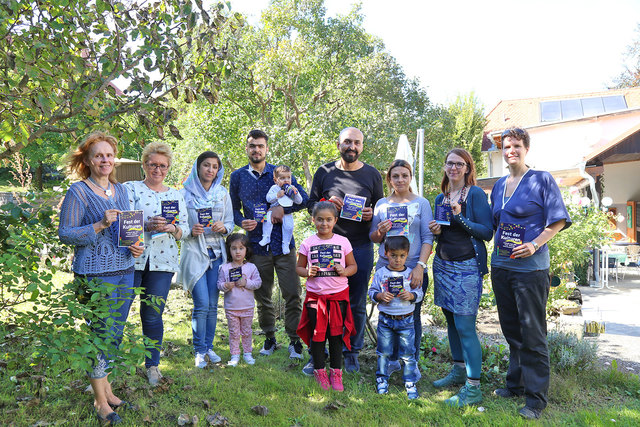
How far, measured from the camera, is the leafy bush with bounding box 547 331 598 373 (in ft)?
14.6

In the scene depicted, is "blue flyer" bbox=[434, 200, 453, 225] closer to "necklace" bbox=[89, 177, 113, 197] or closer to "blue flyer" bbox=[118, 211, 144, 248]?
"blue flyer" bbox=[118, 211, 144, 248]

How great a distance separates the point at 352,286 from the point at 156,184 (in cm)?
209

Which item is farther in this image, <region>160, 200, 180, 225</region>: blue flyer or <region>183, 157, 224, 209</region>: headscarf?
<region>183, 157, 224, 209</region>: headscarf

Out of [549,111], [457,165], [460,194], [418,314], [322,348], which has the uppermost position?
[549,111]

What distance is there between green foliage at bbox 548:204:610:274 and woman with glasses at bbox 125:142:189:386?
20.4ft

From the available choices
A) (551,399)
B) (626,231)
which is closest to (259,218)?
(551,399)

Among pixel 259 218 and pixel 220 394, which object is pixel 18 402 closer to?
pixel 220 394

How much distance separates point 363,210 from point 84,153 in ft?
7.98

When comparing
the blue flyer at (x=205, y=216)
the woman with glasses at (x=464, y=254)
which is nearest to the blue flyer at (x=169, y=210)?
the blue flyer at (x=205, y=216)

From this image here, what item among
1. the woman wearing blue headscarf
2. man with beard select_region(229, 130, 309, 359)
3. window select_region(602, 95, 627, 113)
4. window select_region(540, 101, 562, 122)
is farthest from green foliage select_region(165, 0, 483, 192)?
the woman wearing blue headscarf

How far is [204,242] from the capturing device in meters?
4.45

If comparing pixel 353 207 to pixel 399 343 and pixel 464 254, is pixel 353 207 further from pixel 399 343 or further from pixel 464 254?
pixel 399 343

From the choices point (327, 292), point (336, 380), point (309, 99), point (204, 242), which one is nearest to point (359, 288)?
point (327, 292)

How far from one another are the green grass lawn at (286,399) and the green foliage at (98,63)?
1.78 meters
